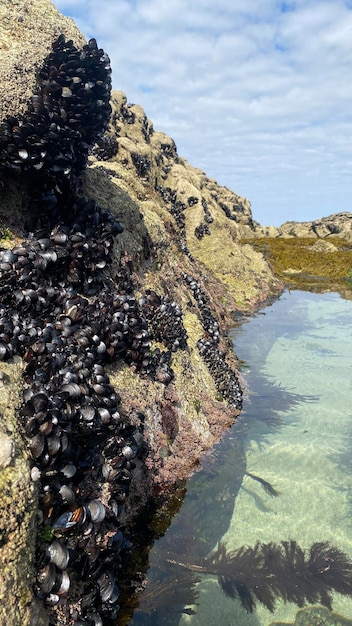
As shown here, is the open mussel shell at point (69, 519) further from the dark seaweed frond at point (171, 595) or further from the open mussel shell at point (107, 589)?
the dark seaweed frond at point (171, 595)

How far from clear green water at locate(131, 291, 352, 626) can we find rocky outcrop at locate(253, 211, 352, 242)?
224 feet

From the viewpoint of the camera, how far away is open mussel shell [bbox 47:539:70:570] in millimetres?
4688

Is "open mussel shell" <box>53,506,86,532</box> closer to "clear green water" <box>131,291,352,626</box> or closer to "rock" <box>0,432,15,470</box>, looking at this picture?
"rock" <box>0,432,15,470</box>

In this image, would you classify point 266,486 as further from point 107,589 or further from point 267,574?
point 107,589

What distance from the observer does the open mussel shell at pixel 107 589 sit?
5266 mm

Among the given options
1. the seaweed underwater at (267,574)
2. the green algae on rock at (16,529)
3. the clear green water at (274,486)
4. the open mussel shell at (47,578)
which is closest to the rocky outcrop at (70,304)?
the green algae on rock at (16,529)

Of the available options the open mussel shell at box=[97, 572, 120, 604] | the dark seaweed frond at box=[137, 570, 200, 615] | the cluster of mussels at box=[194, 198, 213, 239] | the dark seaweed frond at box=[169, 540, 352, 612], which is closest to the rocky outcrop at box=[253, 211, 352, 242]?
the cluster of mussels at box=[194, 198, 213, 239]

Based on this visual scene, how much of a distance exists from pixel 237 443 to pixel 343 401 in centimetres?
484

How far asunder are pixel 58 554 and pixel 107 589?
3.49 feet

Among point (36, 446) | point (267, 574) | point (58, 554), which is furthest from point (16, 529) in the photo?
→ point (267, 574)

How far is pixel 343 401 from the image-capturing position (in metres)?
13.5

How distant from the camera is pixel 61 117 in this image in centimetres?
844

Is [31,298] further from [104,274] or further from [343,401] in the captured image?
[343,401]

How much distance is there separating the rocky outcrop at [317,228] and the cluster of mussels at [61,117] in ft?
237
